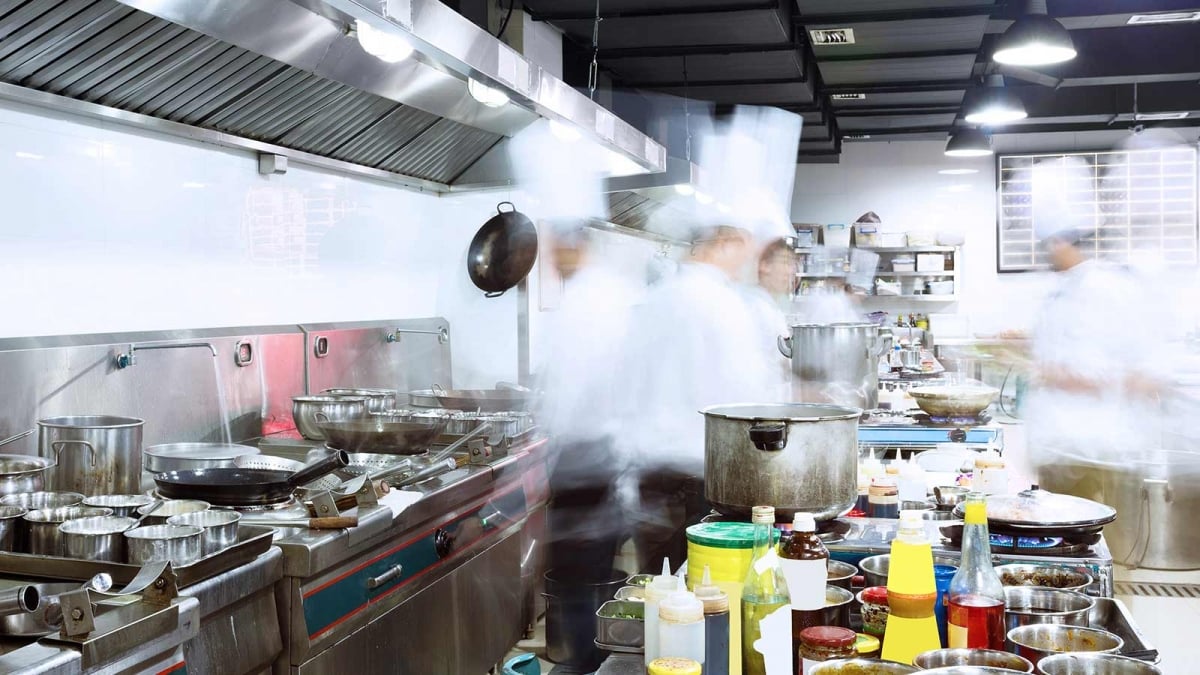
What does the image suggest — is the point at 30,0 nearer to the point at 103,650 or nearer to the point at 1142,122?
the point at 103,650

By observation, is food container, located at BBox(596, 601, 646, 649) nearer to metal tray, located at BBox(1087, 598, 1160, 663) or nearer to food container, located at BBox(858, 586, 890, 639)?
food container, located at BBox(858, 586, 890, 639)

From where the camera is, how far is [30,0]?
263 centimetres

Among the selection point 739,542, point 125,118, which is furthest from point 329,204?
point 739,542

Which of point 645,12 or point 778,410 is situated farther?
point 645,12

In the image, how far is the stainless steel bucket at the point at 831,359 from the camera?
399cm

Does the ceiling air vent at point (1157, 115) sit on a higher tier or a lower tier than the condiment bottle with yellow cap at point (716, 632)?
higher

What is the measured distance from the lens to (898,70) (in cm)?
852

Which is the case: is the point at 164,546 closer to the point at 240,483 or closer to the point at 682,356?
the point at 240,483

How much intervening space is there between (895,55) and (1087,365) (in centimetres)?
333

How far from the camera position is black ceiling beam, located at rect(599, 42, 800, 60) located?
7074 millimetres

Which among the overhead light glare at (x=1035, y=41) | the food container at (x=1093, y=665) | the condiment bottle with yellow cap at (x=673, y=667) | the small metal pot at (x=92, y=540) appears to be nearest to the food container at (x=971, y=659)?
the food container at (x=1093, y=665)

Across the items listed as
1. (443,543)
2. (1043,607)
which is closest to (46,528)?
(443,543)

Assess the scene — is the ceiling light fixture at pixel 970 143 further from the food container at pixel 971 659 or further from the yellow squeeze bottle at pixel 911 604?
the food container at pixel 971 659

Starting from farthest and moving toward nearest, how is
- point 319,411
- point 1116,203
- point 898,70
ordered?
point 1116,203 < point 898,70 < point 319,411
